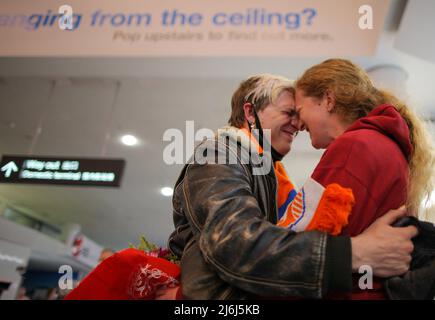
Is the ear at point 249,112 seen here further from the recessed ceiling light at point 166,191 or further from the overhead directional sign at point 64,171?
the recessed ceiling light at point 166,191

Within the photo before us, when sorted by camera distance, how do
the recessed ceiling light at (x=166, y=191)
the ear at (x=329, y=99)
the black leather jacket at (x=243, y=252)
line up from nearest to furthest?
the black leather jacket at (x=243, y=252) < the ear at (x=329, y=99) < the recessed ceiling light at (x=166, y=191)

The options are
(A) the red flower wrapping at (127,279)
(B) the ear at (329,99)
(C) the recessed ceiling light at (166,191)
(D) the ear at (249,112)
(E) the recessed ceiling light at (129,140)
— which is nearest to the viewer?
(A) the red flower wrapping at (127,279)

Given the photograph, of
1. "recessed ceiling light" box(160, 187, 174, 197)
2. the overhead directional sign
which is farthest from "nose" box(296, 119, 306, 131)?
"recessed ceiling light" box(160, 187, 174, 197)

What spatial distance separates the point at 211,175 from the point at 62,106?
4765 millimetres

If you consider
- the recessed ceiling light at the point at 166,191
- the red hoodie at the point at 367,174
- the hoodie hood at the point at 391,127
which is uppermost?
the recessed ceiling light at the point at 166,191

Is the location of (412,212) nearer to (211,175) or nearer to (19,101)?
(211,175)

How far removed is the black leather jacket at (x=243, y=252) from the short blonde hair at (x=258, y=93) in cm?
62

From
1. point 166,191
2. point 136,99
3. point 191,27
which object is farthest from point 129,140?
point 191,27

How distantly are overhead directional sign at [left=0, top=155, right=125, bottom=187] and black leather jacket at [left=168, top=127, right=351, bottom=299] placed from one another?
2.55 m

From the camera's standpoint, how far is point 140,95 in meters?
4.67

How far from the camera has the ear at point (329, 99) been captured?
4.69 feet

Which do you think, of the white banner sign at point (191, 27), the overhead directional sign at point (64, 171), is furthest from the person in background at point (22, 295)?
the white banner sign at point (191, 27)

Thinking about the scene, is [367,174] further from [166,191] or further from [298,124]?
[166,191]

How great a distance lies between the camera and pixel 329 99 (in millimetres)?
1445
